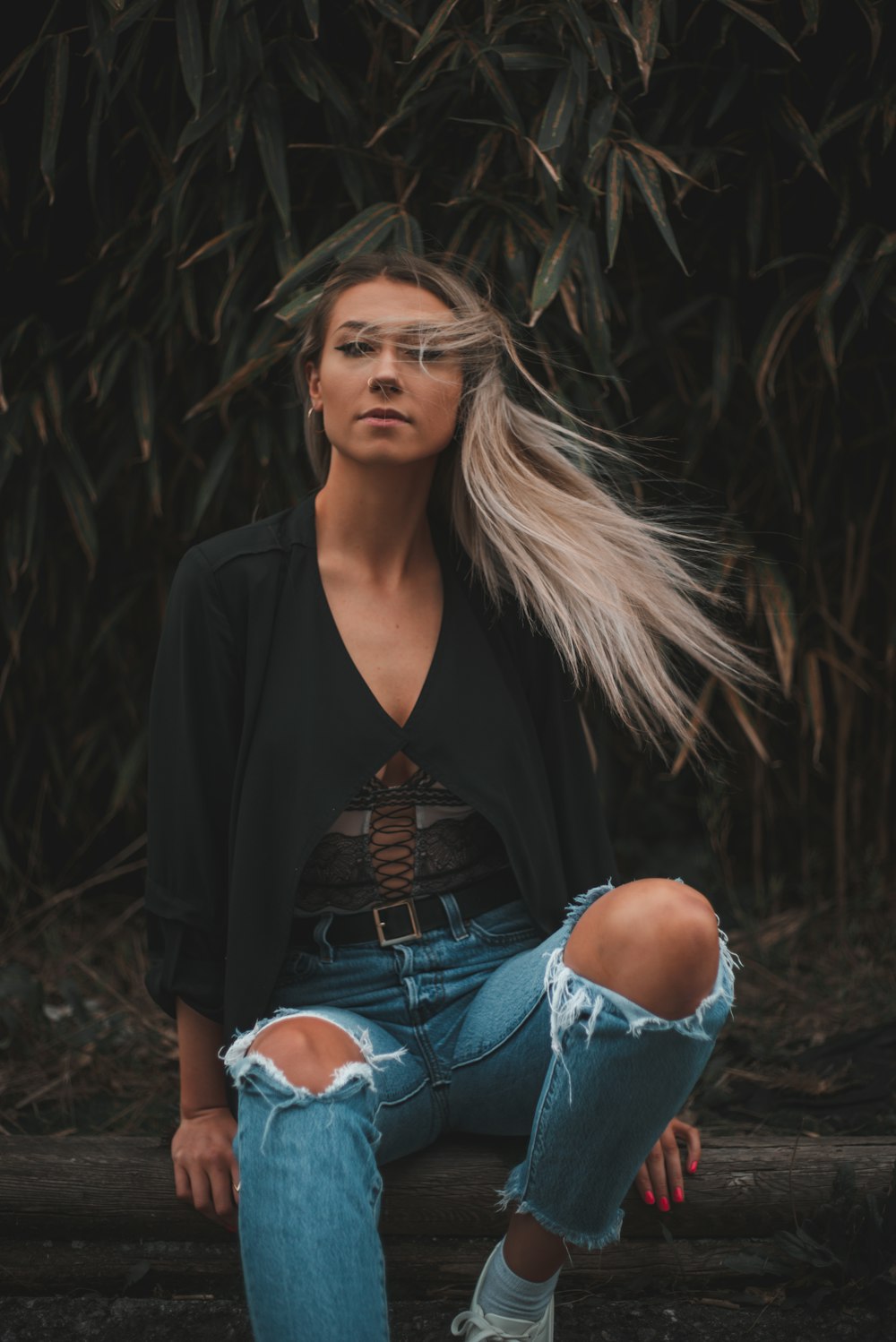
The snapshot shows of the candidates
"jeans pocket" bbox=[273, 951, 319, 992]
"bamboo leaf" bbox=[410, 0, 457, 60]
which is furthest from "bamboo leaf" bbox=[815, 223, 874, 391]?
"jeans pocket" bbox=[273, 951, 319, 992]

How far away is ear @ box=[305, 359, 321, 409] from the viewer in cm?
166

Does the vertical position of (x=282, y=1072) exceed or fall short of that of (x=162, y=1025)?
it exceeds it

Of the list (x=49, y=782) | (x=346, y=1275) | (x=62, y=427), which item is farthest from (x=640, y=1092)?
(x=49, y=782)

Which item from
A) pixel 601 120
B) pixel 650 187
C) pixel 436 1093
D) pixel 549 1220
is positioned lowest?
pixel 549 1220

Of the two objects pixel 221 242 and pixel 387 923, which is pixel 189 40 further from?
pixel 387 923

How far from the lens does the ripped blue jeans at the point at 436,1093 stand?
1215mm

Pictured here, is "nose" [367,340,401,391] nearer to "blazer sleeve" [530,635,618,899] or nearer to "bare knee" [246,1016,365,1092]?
"blazer sleeve" [530,635,618,899]

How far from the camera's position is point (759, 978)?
8.59 feet

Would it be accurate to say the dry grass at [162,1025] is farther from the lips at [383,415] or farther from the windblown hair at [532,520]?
the lips at [383,415]

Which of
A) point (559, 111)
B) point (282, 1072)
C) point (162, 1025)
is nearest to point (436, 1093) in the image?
point (282, 1072)

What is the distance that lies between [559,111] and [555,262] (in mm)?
226

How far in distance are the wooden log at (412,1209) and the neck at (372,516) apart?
72 centimetres

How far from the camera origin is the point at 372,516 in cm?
161

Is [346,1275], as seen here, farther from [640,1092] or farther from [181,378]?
[181,378]
